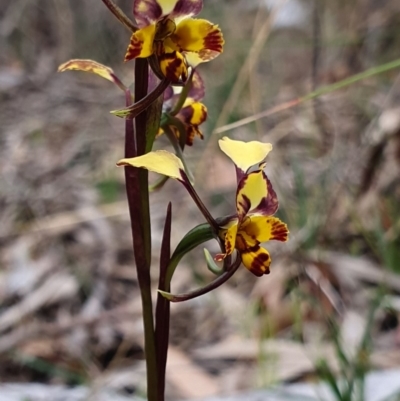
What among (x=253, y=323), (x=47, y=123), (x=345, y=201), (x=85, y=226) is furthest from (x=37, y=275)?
(x=47, y=123)

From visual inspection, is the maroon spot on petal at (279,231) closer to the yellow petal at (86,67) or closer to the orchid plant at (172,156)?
the orchid plant at (172,156)

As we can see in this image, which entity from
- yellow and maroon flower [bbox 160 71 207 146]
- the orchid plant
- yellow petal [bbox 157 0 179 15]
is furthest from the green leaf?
yellow petal [bbox 157 0 179 15]

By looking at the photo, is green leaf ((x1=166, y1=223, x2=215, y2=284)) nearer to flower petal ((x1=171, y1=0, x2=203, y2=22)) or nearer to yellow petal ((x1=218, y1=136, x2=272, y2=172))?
yellow petal ((x1=218, y1=136, x2=272, y2=172))

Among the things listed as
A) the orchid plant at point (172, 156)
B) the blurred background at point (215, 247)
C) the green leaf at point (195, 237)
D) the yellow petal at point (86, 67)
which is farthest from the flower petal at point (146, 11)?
the blurred background at point (215, 247)

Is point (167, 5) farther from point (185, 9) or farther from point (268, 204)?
point (268, 204)

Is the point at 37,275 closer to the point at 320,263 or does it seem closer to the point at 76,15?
the point at 320,263

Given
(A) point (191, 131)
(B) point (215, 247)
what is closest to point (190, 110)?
(A) point (191, 131)
